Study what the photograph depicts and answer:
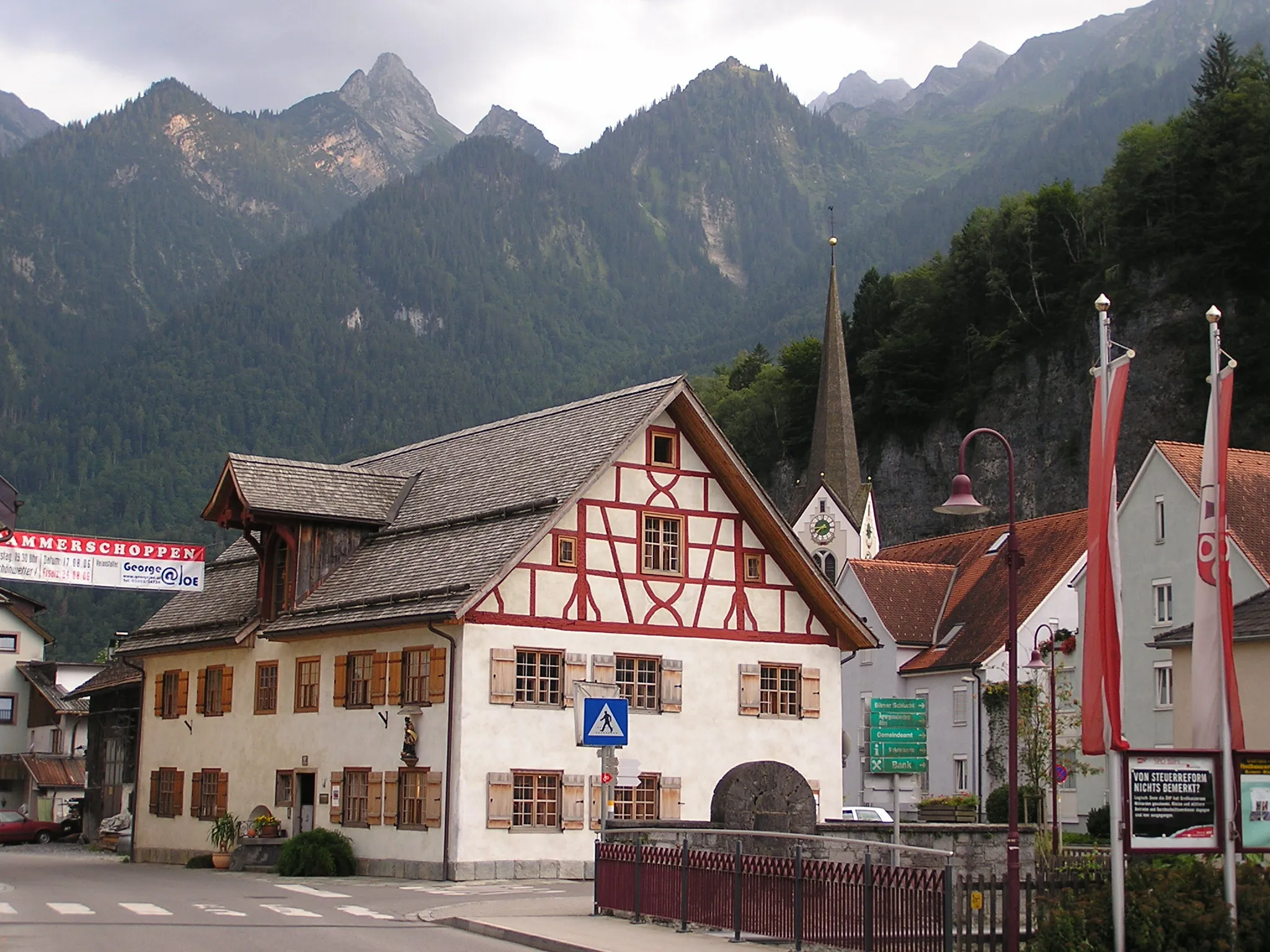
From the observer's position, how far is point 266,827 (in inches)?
1511

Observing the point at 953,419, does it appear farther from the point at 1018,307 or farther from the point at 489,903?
the point at 489,903

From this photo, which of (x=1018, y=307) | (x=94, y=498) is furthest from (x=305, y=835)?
(x=94, y=498)

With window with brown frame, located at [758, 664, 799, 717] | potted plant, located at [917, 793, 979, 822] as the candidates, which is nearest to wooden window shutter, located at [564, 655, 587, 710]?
window with brown frame, located at [758, 664, 799, 717]

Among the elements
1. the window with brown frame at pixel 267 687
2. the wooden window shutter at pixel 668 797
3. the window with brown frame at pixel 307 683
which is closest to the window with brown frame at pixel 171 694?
the window with brown frame at pixel 267 687

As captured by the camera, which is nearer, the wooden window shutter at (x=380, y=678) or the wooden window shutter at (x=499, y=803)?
the wooden window shutter at (x=499, y=803)

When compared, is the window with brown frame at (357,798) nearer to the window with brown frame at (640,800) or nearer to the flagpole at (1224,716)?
the window with brown frame at (640,800)

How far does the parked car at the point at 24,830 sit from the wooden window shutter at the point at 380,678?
119ft

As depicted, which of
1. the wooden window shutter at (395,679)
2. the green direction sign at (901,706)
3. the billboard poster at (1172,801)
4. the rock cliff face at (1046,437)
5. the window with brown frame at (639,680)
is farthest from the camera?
the rock cliff face at (1046,437)

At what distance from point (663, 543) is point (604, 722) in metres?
13.5

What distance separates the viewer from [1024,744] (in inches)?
2173

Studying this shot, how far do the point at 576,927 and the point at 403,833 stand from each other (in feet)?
44.0

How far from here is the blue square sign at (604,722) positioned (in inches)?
962

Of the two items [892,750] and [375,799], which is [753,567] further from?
[892,750]

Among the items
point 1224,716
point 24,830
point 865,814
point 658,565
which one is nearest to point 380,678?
point 658,565
